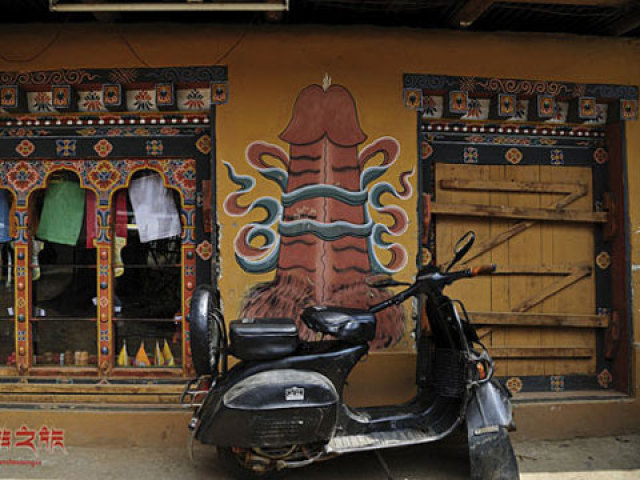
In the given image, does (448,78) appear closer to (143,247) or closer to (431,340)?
(431,340)

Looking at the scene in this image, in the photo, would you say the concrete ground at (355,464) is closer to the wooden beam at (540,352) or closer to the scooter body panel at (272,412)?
the scooter body panel at (272,412)

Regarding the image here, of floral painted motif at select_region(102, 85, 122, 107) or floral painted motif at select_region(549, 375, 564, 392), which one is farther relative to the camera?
floral painted motif at select_region(549, 375, 564, 392)

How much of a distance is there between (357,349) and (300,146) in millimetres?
1762

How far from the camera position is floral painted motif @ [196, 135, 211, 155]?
14.9 feet

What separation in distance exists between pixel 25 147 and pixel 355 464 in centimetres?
380

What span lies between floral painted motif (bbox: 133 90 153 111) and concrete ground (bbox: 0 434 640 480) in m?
2.79

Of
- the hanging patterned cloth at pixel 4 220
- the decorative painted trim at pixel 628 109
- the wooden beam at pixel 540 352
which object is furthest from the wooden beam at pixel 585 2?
the hanging patterned cloth at pixel 4 220

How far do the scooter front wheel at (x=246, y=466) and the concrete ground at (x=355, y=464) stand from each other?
24 cm

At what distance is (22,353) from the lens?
460 centimetres

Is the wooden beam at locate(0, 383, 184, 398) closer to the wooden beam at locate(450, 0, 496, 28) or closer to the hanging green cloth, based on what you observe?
the hanging green cloth

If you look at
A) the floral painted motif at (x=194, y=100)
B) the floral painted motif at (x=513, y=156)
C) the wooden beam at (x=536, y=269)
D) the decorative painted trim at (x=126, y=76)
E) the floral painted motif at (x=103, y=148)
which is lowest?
the wooden beam at (x=536, y=269)

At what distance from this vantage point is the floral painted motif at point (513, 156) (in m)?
4.80

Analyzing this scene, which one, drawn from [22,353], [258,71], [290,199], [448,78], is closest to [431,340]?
[290,199]

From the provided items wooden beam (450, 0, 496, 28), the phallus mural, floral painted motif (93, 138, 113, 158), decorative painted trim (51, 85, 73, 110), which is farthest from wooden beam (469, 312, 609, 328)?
decorative painted trim (51, 85, 73, 110)
